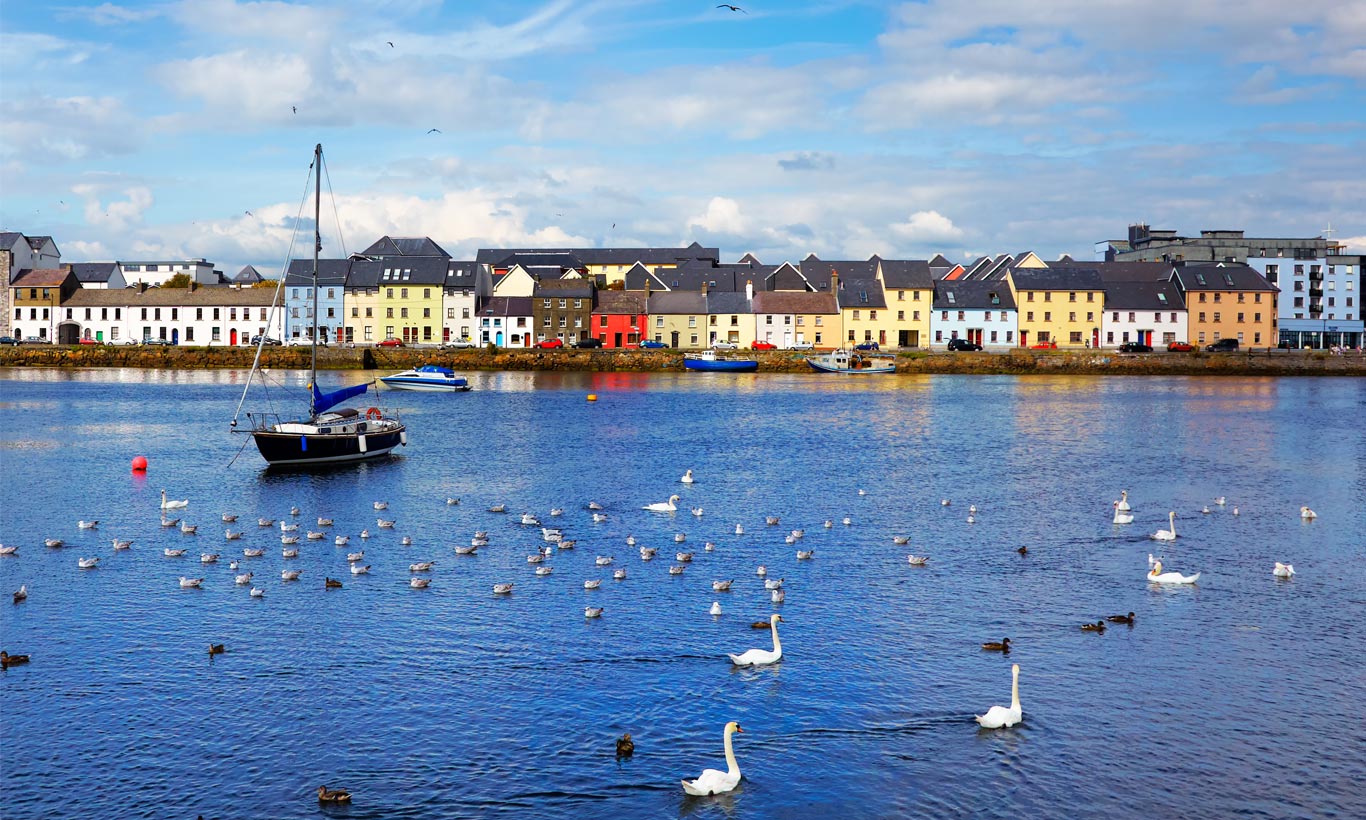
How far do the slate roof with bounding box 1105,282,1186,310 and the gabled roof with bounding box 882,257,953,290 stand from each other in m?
20.4

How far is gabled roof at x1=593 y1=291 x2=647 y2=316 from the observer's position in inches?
5305

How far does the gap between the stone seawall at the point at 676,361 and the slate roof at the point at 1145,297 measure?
11.6 meters

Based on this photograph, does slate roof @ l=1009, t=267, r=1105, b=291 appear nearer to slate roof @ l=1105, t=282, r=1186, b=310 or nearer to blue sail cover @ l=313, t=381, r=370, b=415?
slate roof @ l=1105, t=282, r=1186, b=310

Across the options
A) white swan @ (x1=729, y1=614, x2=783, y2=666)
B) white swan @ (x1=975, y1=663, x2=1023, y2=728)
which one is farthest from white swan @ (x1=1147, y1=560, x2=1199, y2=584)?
white swan @ (x1=729, y1=614, x2=783, y2=666)

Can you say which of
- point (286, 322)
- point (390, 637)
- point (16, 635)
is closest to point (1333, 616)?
point (390, 637)

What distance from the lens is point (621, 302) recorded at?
445ft

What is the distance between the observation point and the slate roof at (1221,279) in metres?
134

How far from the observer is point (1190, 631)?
966 inches

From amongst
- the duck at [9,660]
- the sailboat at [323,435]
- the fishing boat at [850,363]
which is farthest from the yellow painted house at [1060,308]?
the duck at [9,660]

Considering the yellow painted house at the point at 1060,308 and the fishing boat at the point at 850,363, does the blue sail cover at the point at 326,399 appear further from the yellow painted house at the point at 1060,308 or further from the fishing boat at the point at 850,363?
the yellow painted house at the point at 1060,308

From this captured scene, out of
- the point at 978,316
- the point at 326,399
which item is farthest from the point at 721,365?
the point at 326,399

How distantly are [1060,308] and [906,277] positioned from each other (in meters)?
17.5

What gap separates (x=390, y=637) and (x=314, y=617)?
7.69 ft

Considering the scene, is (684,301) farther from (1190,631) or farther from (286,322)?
(1190,631)
